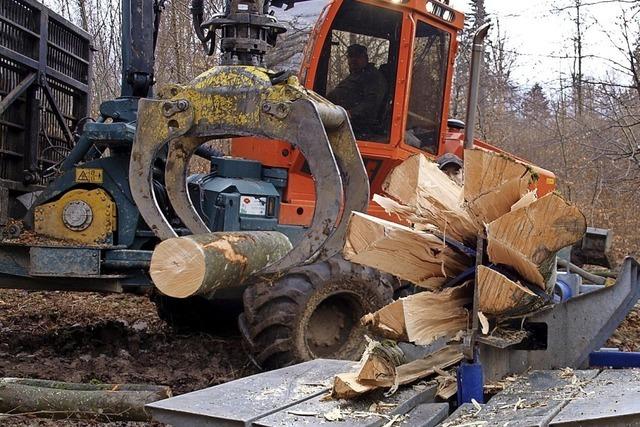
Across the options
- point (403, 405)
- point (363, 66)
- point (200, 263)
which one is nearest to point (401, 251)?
point (403, 405)

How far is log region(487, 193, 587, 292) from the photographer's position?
10.9 ft

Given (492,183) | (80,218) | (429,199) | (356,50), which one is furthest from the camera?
(356,50)

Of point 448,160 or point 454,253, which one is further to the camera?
point 448,160

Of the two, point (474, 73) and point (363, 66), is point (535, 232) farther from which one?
point (363, 66)

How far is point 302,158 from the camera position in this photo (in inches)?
278

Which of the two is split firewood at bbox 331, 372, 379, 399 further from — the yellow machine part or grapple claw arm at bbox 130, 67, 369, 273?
the yellow machine part

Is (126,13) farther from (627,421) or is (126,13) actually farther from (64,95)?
(627,421)

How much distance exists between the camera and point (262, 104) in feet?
13.8

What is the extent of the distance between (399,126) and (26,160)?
10.5 feet

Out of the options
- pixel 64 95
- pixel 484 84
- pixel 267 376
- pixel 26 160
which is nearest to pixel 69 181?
pixel 26 160

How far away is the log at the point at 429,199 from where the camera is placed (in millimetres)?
3662

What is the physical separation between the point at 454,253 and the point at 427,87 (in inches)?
165

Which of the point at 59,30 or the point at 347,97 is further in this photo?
the point at 59,30

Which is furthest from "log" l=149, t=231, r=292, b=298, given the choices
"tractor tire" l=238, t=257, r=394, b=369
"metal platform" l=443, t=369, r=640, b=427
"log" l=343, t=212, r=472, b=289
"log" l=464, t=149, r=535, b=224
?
"tractor tire" l=238, t=257, r=394, b=369
